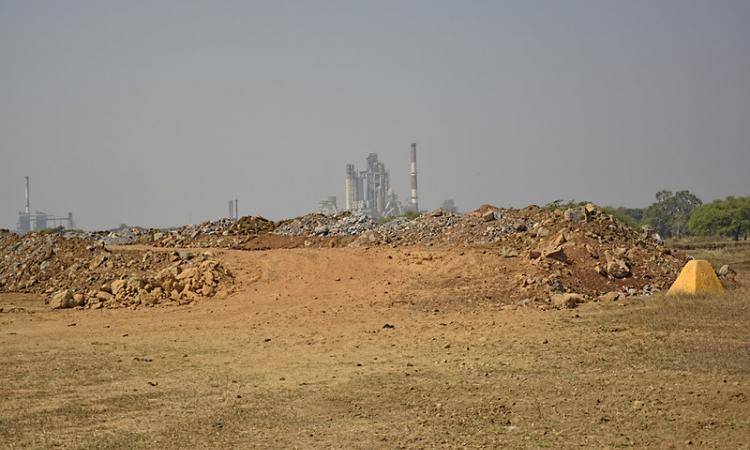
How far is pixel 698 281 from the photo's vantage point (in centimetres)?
1695

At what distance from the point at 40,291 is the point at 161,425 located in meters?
15.4

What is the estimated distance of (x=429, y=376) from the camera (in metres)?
11.4

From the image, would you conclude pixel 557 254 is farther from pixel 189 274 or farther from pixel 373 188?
pixel 373 188

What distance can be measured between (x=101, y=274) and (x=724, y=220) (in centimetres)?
5323

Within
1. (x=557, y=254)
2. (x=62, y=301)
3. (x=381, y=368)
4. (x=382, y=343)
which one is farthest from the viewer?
(x=62, y=301)

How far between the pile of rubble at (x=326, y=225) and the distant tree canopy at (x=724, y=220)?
4235 cm

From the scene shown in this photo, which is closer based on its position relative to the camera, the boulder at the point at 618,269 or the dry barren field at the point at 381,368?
the dry barren field at the point at 381,368

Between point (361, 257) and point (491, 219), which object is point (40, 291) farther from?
point (491, 219)

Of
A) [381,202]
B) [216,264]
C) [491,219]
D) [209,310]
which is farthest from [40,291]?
[381,202]

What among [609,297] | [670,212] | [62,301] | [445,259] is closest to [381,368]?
[609,297]

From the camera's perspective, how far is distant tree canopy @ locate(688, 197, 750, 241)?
6210 cm

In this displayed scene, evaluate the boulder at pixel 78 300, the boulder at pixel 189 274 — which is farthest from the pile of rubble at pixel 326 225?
the boulder at pixel 78 300

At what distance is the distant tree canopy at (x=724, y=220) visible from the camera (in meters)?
62.1

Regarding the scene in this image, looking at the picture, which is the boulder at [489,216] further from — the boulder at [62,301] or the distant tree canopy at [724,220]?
the distant tree canopy at [724,220]
